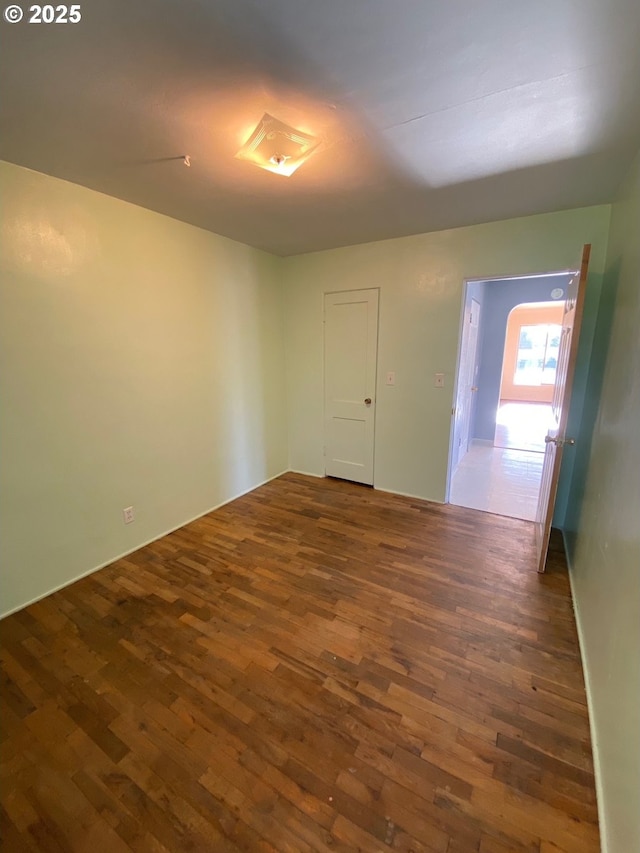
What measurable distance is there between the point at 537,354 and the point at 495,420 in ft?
15.6

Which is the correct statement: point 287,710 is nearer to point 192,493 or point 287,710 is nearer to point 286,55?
point 192,493

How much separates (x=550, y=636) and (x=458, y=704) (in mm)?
721

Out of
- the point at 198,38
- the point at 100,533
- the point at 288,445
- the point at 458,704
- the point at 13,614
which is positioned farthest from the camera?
the point at 288,445

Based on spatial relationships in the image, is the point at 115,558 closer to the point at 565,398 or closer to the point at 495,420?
the point at 565,398

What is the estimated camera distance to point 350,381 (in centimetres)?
368

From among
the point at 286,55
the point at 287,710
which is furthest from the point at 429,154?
the point at 287,710

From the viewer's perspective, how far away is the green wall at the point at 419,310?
258cm

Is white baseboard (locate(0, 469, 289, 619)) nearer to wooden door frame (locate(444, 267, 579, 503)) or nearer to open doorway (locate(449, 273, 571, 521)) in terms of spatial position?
wooden door frame (locate(444, 267, 579, 503))

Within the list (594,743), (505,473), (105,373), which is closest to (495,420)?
(505,473)

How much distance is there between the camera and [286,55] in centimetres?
113

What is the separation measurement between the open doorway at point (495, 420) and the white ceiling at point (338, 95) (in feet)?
4.27

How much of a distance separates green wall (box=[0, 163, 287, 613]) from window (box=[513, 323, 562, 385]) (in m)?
7.94

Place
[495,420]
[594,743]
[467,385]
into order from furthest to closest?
[495,420] → [467,385] → [594,743]

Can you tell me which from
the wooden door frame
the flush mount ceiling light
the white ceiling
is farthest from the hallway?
Answer: the flush mount ceiling light
